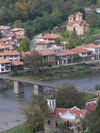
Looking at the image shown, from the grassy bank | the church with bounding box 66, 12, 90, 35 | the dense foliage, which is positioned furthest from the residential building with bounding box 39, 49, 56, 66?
the church with bounding box 66, 12, 90, 35

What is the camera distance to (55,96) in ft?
133

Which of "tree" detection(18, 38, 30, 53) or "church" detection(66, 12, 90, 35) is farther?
"church" detection(66, 12, 90, 35)

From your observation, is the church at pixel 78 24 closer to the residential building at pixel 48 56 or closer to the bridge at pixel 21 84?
the residential building at pixel 48 56

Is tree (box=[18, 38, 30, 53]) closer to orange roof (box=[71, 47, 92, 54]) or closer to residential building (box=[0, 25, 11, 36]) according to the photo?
orange roof (box=[71, 47, 92, 54])

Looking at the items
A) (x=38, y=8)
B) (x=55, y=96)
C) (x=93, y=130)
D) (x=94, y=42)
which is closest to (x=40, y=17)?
(x=38, y=8)

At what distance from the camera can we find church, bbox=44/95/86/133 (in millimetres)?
37031

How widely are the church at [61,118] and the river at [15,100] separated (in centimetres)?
395

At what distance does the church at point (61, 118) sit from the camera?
37.0m

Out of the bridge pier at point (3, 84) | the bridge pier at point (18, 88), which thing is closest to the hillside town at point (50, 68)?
the bridge pier at point (18, 88)

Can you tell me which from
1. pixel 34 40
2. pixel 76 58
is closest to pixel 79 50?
pixel 76 58

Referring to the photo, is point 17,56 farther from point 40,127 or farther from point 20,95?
point 40,127

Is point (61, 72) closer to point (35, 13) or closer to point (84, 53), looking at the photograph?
point (84, 53)

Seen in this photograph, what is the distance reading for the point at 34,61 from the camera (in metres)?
59.7

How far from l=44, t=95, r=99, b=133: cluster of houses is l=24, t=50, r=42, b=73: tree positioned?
21334 mm
